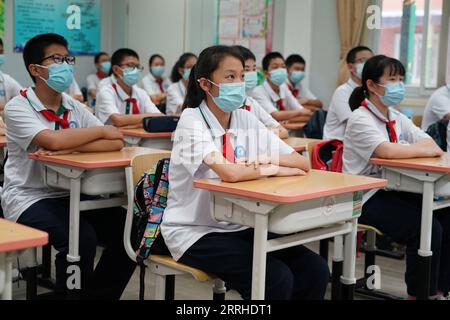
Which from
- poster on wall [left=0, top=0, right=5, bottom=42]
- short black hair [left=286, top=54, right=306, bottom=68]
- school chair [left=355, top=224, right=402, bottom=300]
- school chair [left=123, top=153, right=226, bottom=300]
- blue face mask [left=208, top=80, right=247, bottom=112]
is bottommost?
school chair [left=355, top=224, right=402, bottom=300]

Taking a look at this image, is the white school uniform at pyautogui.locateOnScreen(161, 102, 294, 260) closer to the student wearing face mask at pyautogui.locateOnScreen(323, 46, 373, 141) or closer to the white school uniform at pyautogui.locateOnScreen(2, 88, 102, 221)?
the white school uniform at pyautogui.locateOnScreen(2, 88, 102, 221)

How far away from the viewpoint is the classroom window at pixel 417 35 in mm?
6418

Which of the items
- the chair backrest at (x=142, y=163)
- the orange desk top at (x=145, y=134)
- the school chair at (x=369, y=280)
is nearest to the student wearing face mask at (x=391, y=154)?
the school chair at (x=369, y=280)

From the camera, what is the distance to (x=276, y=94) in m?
5.76

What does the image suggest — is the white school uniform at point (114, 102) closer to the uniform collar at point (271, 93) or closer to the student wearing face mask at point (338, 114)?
the uniform collar at point (271, 93)

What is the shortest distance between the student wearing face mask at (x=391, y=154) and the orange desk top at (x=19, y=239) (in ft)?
6.39

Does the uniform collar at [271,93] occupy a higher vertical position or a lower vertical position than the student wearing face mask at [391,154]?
higher

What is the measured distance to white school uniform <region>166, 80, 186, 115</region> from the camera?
249 inches

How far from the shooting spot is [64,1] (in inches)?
339

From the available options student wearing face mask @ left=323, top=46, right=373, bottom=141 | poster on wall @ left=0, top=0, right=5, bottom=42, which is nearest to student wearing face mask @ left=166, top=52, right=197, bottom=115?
student wearing face mask @ left=323, top=46, right=373, bottom=141

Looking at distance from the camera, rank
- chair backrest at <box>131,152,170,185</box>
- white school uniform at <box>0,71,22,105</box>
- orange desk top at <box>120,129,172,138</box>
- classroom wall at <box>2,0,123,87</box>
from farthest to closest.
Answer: classroom wall at <box>2,0,123,87</box> < white school uniform at <box>0,71,22,105</box> < orange desk top at <box>120,129,172,138</box> < chair backrest at <box>131,152,170,185</box>

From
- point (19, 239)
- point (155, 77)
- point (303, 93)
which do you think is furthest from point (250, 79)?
point (155, 77)

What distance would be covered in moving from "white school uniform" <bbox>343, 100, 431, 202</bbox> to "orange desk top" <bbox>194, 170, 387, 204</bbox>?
69 centimetres
